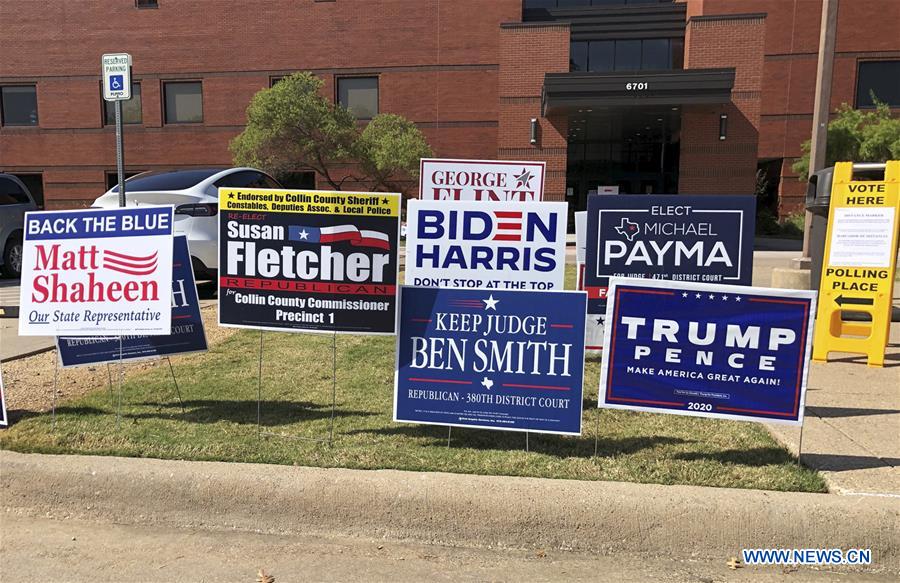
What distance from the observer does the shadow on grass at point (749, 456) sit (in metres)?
3.84

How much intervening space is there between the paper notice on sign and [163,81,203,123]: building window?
94.5ft

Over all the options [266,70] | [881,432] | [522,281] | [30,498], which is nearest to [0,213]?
[30,498]

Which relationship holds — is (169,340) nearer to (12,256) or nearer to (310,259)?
(310,259)

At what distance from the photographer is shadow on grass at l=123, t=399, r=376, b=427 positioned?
4570 mm

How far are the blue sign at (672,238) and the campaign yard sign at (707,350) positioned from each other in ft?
4.55

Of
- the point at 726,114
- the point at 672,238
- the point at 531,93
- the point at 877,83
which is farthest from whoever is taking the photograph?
the point at 877,83

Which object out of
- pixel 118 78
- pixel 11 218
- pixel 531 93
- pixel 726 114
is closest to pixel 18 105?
pixel 11 218

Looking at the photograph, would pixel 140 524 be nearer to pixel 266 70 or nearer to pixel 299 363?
pixel 299 363

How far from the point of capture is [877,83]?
94.7 feet

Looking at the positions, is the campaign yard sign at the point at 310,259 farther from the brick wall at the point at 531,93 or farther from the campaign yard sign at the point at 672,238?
the brick wall at the point at 531,93

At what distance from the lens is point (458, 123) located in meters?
28.0

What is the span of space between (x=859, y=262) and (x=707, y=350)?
149 inches

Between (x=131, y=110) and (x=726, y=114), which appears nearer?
(x=726, y=114)

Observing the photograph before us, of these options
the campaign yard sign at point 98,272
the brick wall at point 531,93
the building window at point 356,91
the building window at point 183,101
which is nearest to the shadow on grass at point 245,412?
the campaign yard sign at point 98,272
